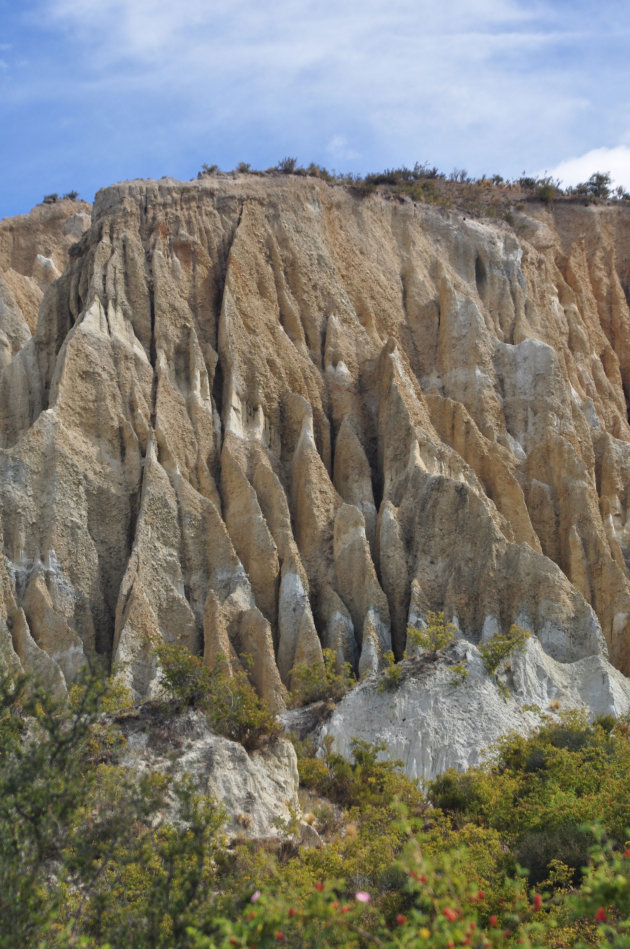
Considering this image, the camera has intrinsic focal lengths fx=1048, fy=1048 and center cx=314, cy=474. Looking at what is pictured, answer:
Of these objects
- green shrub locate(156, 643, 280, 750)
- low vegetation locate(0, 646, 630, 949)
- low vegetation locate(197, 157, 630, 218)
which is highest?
low vegetation locate(197, 157, 630, 218)

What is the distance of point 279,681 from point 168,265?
18.0 m

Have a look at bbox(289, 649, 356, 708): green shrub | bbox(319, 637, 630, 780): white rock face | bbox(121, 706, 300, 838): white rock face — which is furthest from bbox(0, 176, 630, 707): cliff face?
bbox(121, 706, 300, 838): white rock face

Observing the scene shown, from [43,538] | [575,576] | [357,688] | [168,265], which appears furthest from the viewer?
[168,265]

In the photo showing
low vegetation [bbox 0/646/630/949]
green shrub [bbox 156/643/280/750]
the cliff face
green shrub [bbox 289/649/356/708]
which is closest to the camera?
low vegetation [bbox 0/646/630/949]

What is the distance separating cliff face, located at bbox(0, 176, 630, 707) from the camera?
31859mm

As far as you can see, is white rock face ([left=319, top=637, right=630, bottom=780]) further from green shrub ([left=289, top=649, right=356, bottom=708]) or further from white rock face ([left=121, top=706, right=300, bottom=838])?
white rock face ([left=121, top=706, right=300, bottom=838])

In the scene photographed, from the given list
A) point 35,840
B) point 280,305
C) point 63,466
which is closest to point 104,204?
point 280,305

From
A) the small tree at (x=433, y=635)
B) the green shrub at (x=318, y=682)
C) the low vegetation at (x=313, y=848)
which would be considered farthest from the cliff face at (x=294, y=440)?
the low vegetation at (x=313, y=848)

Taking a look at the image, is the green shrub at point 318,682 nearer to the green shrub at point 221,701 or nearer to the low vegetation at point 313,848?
the low vegetation at point 313,848

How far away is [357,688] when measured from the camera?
94.6ft

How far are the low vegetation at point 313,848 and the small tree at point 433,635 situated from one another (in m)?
4.81

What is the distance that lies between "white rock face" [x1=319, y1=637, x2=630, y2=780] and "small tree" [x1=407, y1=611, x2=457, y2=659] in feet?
4.56

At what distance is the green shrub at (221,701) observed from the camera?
2275 centimetres

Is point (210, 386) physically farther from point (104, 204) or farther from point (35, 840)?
point (35, 840)
